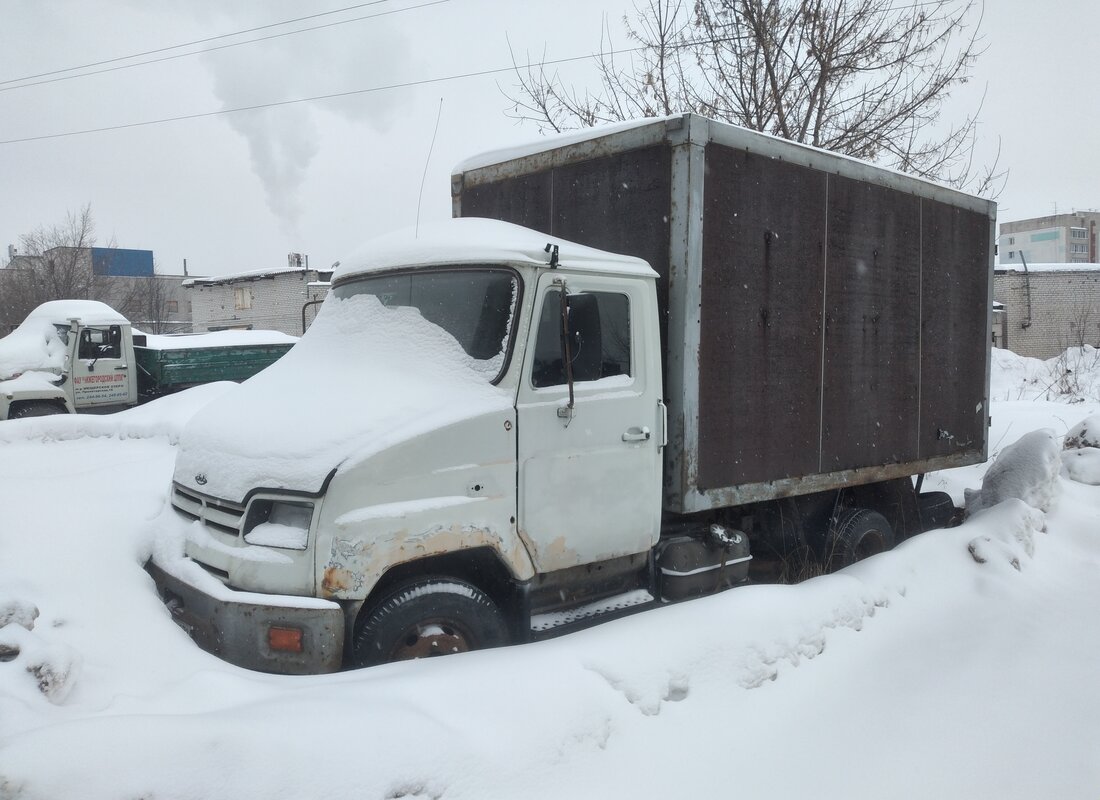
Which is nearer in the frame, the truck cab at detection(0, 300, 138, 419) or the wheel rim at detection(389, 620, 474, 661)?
the wheel rim at detection(389, 620, 474, 661)

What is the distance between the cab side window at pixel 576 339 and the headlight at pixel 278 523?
1.29 meters

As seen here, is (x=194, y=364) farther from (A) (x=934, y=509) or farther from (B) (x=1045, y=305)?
(B) (x=1045, y=305)

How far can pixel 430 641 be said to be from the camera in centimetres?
363

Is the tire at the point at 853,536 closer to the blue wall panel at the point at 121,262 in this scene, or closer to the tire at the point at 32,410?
the tire at the point at 32,410

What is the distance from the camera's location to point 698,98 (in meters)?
11.9

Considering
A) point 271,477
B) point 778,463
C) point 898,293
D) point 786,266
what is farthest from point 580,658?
point 898,293

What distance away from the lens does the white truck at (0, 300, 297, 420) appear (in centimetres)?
1284

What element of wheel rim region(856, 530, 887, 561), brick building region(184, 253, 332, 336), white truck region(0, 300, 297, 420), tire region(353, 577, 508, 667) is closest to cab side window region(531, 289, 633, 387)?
tire region(353, 577, 508, 667)

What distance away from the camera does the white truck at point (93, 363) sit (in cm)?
1284

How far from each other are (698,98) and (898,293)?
21.9 feet

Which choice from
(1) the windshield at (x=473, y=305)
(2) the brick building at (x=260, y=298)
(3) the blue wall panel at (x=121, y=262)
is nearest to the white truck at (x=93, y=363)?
(1) the windshield at (x=473, y=305)

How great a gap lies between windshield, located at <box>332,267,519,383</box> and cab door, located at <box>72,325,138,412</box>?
462 inches

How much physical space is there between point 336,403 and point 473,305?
33.5 inches

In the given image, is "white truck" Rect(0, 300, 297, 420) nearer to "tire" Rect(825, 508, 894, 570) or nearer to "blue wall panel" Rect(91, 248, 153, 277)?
"tire" Rect(825, 508, 894, 570)
